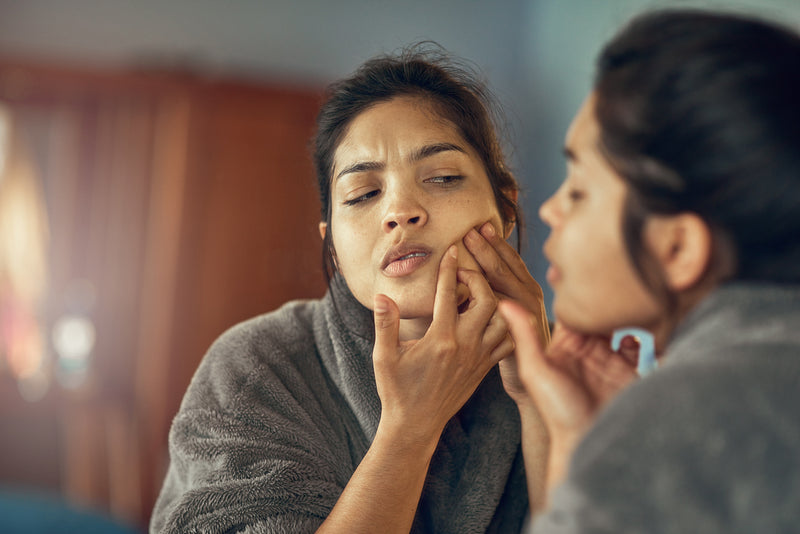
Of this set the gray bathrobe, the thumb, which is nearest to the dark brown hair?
the thumb

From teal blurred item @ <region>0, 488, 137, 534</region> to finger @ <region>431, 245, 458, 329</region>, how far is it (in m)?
1.15

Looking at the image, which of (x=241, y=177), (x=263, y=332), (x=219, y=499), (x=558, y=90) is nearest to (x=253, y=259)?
(x=241, y=177)

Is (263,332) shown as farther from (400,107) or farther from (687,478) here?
(687,478)

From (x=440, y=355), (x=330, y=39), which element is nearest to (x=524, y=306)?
(x=440, y=355)

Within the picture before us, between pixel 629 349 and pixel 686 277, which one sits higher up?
pixel 686 277

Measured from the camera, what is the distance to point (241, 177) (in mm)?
2791

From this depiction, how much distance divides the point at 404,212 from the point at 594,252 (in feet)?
1.18

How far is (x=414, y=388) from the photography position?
0.85m

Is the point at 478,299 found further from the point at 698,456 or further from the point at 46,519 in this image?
the point at 46,519

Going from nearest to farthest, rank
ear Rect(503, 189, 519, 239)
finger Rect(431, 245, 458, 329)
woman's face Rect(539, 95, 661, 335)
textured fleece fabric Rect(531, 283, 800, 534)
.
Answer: textured fleece fabric Rect(531, 283, 800, 534)
woman's face Rect(539, 95, 661, 335)
finger Rect(431, 245, 458, 329)
ear Rect(503, 189, 519, 239)

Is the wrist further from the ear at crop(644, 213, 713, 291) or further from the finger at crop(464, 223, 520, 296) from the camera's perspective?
the ear at crop(644, 213, 713, 291)

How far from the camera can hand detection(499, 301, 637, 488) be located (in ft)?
1.99

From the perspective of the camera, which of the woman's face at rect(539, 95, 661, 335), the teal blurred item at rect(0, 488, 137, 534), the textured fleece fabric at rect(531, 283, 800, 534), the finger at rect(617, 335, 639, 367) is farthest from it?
the teal blurred item at rect(0, 488, 137, 534)

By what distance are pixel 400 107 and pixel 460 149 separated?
10 centimetres
